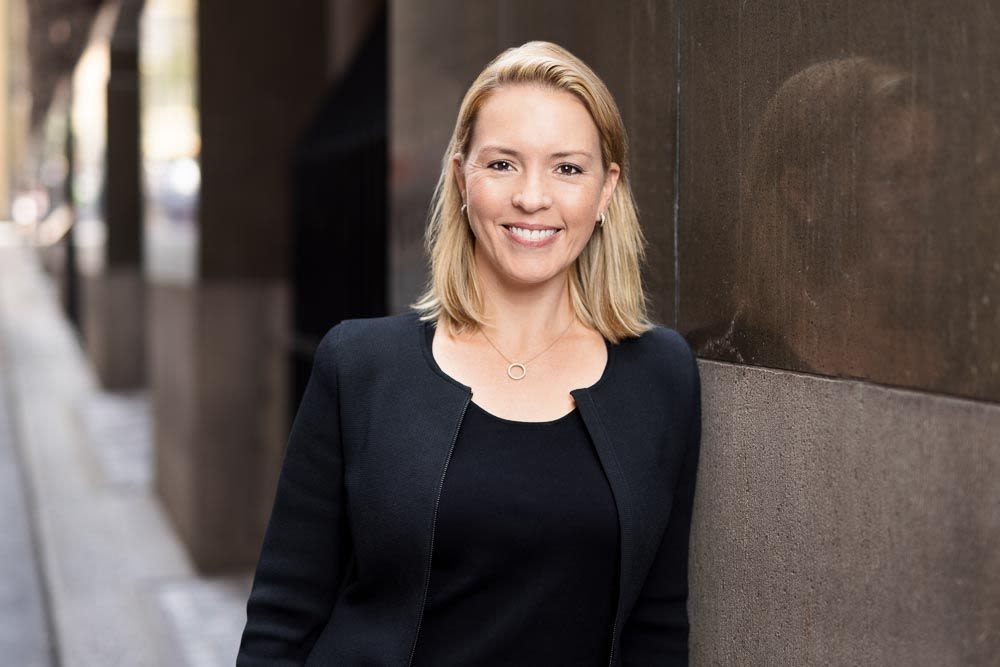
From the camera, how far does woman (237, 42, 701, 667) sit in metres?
2.42

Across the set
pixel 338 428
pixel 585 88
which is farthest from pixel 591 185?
pixel 338 428

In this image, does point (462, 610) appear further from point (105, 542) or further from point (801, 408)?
point (105, 542)

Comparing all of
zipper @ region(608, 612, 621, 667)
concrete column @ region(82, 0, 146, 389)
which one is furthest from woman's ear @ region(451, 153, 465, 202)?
concrete column @ region(82, 0, 146, 389)

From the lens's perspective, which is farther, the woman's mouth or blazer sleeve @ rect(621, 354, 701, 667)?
blazer sleeve @ rect(621, 354, 701, 667)

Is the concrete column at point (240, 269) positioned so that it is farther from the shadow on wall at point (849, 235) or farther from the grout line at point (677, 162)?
the shadow on wall at point (849, 235)

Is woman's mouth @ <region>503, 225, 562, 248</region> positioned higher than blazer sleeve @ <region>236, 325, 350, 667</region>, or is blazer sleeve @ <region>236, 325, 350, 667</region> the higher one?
woman's mouth @ <region>503, 225, 562, 248</region>

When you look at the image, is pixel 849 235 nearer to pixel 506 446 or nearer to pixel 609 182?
pixel 609 182

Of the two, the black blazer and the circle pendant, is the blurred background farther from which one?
the circle pendant

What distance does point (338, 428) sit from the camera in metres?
2.54

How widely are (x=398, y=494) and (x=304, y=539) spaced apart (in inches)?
10.9

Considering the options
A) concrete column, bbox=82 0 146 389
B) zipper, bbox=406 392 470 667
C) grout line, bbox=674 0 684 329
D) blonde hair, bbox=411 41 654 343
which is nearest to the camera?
zipper, bbox=406 392 470 667

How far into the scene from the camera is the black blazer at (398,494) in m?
2.43

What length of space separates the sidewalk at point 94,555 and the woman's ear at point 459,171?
397cm

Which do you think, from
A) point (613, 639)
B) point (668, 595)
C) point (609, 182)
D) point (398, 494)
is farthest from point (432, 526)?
point (609, 182)
